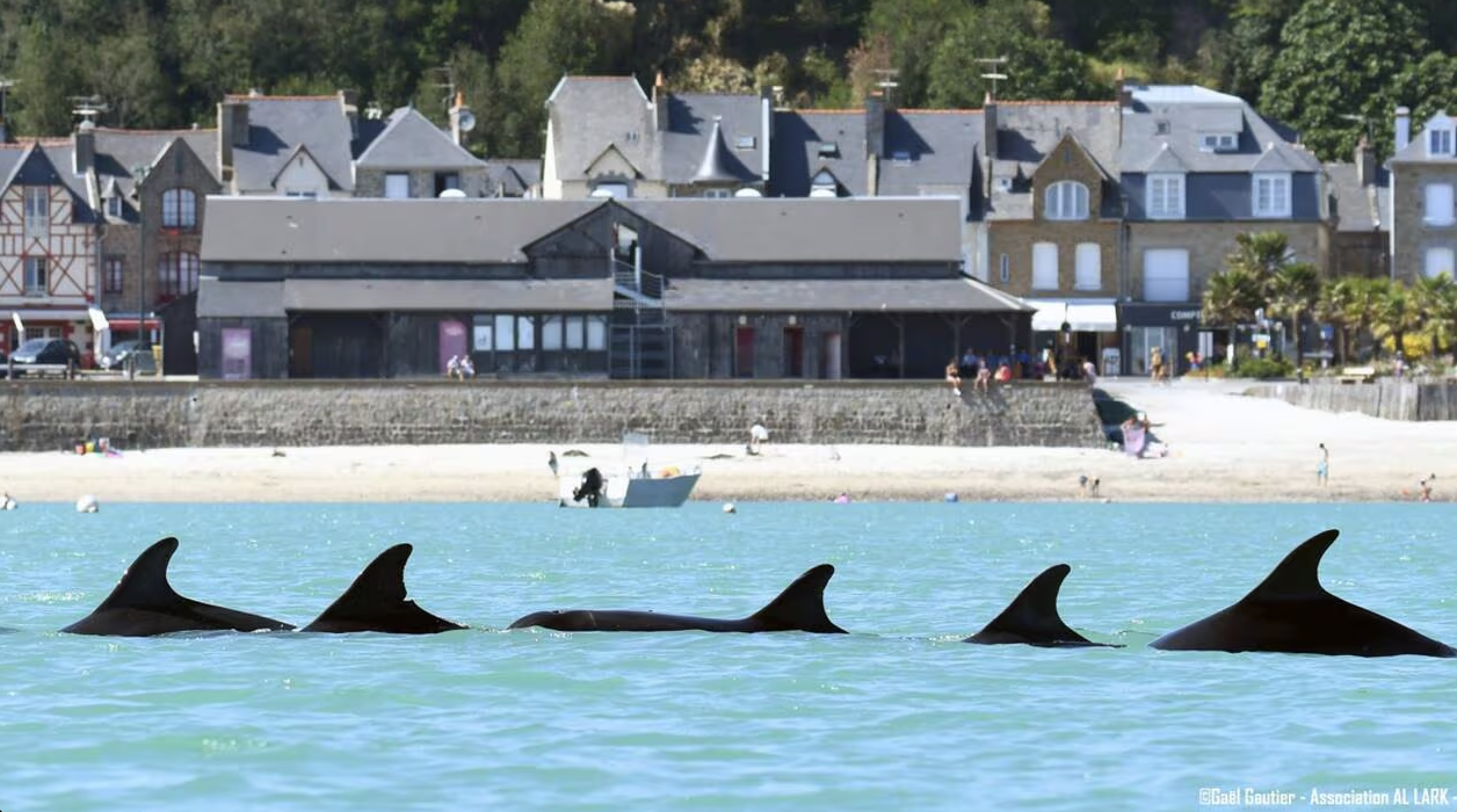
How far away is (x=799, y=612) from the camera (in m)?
26.4

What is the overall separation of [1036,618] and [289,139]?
243 ft

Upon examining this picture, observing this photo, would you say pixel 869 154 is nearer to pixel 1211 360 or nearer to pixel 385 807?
pixel 1211 360

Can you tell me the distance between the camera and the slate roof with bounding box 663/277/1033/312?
74.0m

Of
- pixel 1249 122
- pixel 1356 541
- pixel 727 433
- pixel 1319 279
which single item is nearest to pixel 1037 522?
pixel 1356 541

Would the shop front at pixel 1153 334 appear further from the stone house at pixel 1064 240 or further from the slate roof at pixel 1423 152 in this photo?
the slate roof at pixel 1423 152

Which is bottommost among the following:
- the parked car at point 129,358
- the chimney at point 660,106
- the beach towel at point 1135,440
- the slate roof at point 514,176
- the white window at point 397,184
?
the beach towel at point 1135,440

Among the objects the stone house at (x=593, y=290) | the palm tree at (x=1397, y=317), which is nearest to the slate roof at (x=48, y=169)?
the stone house at (x=593, y=290)

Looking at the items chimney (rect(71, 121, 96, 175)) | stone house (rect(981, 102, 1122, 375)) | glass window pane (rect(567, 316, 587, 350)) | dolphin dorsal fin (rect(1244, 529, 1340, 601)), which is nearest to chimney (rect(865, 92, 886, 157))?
stone house (rect(981, 102, 1122, 375))

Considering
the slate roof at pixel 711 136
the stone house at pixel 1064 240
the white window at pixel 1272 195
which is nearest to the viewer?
the stone house at pixel 1064 240

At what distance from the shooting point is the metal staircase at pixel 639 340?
75.3 m

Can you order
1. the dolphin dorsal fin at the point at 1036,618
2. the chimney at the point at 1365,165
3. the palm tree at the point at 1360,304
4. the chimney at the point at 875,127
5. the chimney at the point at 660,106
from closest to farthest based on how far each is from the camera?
the dolphin dorsal fin at the point at 1036,618 < the palm tree at the point at 1360,304 < the chimney at the point at 875,127 < the chimney at the point at 660,106 < the chimney at the point at 1365,165

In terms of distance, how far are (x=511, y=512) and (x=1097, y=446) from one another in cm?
1561

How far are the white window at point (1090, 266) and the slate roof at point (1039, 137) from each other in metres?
1.73

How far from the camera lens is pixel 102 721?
2336cm
